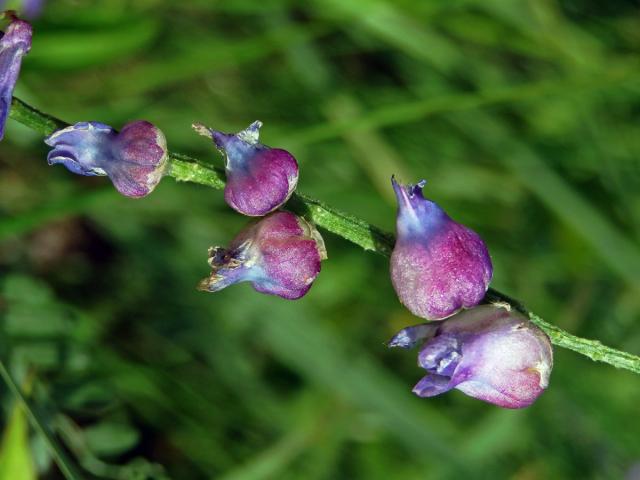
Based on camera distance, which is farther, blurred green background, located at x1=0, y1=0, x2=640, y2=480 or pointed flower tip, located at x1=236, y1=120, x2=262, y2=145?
blurred green background, located at x1=0, y1=0, x2=640, y2=480

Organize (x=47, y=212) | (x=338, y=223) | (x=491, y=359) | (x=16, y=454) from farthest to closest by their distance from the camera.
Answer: (x=47, y=212)
(x=16, y=454)
(x=338, y=223)
(x=491, y=359)

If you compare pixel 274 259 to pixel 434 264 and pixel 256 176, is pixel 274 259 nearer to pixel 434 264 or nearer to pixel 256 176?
pixel 256 176

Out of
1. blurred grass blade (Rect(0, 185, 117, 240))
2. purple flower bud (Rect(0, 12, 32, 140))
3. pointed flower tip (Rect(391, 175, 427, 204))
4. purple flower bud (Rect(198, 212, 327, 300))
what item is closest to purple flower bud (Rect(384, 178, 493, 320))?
pointed flower tip (Rect(391, 175, 427, 204))

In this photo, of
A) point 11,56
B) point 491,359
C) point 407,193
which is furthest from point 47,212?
point 491,359

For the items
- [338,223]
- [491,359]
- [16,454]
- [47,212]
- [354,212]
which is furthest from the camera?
[354,212]

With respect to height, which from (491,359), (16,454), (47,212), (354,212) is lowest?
(354,212)

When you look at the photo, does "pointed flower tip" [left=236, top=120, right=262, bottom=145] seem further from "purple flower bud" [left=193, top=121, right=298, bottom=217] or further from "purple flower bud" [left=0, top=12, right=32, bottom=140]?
"purple flower bud" [left=0, top=12, right=32, bottom=140]

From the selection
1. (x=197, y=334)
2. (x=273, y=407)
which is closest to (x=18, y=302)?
(x=197, y=334)

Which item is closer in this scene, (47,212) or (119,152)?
(119,152)
